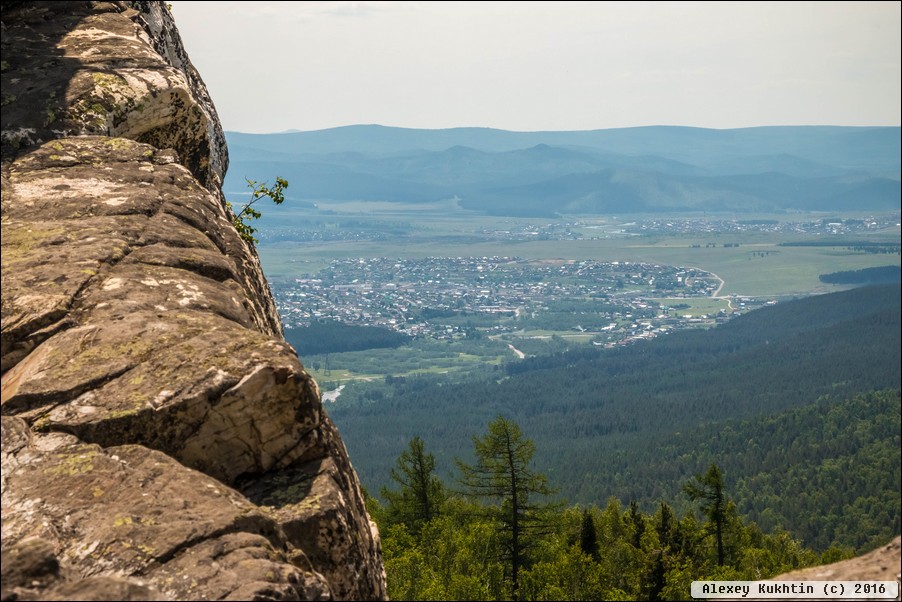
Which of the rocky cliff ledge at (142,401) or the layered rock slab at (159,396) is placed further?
the layered rock slab at (159,396)

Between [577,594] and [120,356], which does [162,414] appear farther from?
[577,594]

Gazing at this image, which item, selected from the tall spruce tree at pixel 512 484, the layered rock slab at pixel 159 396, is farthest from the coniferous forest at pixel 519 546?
the layered rock slab at pixel 159 396

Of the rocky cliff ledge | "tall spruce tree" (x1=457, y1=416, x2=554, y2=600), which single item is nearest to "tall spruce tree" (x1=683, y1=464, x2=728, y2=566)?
"tall spruce tree" (x1=457, y1=416, x2=554, y2=600)

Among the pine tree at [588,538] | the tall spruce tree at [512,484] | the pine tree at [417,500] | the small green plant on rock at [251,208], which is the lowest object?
the pine tree at [588,538]

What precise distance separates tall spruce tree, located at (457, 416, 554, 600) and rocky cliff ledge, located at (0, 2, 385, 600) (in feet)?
93.5

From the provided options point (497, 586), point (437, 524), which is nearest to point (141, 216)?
point (497, 586)

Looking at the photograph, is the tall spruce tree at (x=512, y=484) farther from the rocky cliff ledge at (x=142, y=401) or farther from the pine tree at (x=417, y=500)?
the rocky cliff ledge at (x=142, y=401)

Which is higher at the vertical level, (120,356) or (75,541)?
(120,356)

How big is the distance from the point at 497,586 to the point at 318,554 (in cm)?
3787

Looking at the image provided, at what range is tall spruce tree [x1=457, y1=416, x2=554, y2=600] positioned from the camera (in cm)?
4425

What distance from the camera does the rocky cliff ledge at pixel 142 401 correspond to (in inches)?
383

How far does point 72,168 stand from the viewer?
16.0 m

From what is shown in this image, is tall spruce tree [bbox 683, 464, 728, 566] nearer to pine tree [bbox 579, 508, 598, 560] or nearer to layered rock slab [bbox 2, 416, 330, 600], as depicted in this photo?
pine tree [bbox 579, 508, 598, 560]

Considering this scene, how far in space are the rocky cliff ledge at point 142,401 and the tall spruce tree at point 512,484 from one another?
93.5 feet
